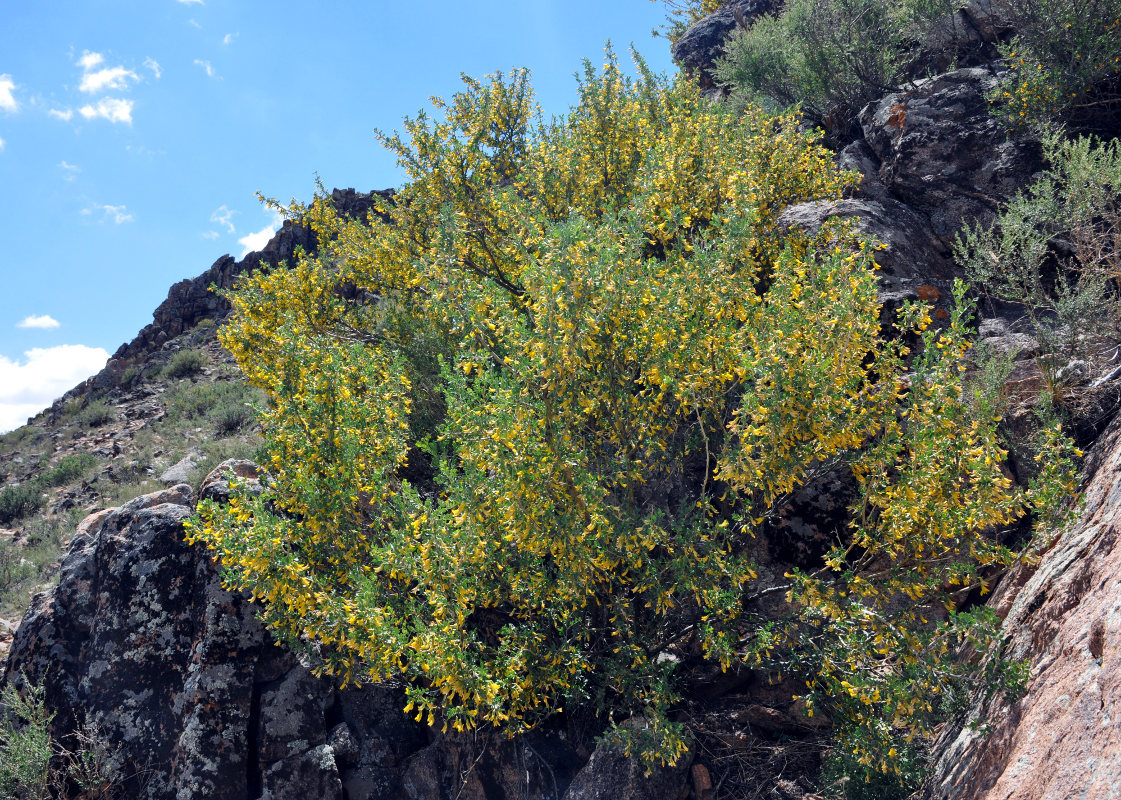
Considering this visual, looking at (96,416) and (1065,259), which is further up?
(96,416)

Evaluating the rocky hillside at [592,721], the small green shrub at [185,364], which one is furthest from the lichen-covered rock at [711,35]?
the small green shrub at [185,364]

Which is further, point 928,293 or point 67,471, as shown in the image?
point 67,471

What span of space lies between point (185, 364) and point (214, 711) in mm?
25153

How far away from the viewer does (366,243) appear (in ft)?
36.2

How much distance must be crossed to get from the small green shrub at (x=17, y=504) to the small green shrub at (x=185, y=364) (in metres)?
10.3

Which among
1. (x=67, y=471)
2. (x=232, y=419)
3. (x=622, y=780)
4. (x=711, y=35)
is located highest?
(x=711, y=35)

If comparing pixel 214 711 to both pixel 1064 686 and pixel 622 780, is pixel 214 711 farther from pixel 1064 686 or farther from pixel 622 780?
pixel 1064 686

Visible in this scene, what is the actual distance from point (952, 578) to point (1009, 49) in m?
9.32

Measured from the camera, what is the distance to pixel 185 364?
27297 millimetres

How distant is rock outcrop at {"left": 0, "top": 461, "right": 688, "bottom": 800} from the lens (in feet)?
19.5

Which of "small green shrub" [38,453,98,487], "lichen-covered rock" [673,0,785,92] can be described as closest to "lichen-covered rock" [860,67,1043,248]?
"lichen-covered rock" [673,0,785,92]

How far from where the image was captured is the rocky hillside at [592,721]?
384 centimetres

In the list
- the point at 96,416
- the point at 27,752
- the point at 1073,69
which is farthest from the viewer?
the point at 96,416

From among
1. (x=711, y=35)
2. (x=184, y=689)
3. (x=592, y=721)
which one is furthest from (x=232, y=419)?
(x=711, y=35)
